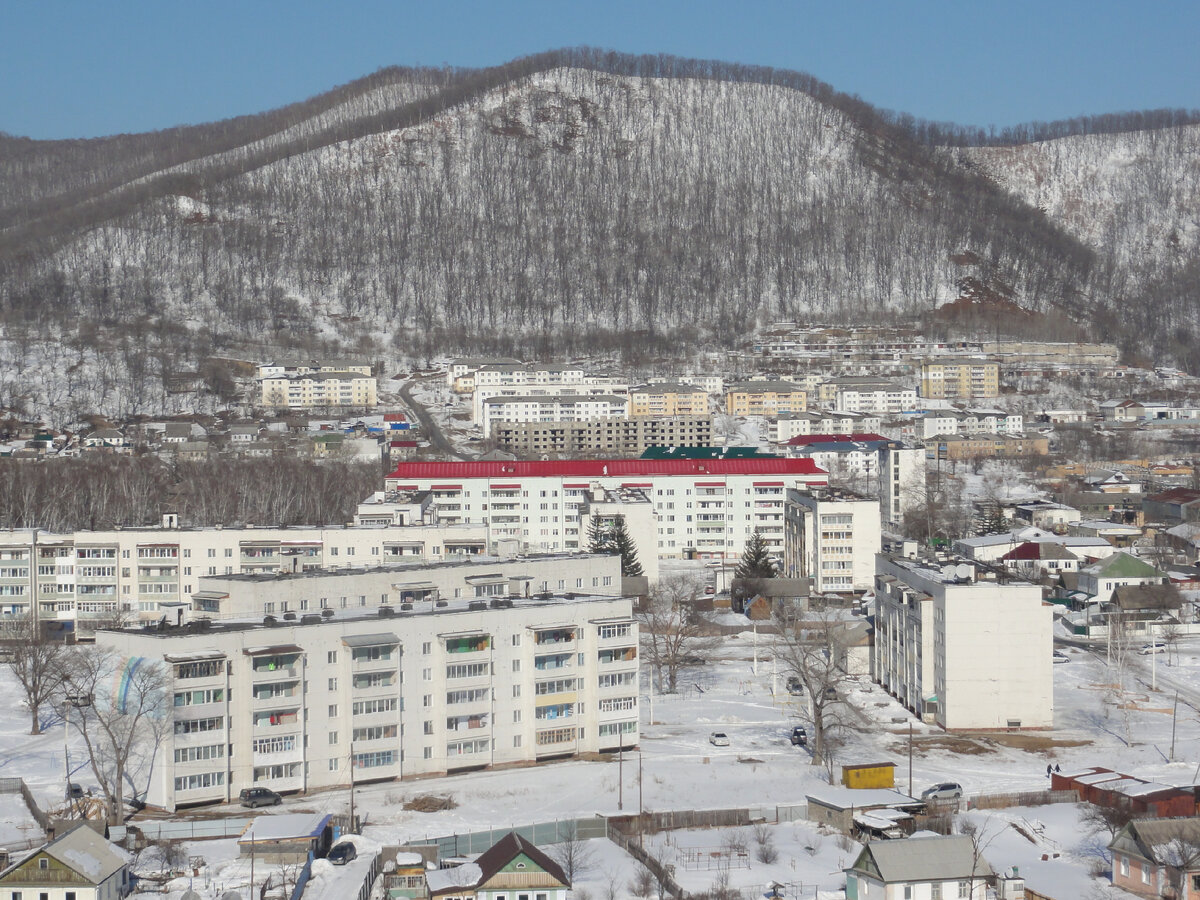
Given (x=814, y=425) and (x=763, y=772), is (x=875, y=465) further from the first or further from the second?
(x=763, y=772)

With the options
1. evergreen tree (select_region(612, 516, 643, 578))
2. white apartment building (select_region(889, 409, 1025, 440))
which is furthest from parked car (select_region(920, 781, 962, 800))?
white apartment building (select_region(889, 409, 1025, 440))

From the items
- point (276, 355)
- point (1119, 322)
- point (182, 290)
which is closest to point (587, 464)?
point (276, 355)

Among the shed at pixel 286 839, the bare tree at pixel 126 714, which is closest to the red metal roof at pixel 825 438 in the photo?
the bare tree at pixel 126 714

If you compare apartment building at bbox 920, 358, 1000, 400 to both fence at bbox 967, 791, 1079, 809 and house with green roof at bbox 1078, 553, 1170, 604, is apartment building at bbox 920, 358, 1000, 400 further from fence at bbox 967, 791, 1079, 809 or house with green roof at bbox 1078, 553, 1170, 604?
fence at bbox 967, 791, 1079, 809

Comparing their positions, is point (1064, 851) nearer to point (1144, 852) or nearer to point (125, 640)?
point (1144, 852)

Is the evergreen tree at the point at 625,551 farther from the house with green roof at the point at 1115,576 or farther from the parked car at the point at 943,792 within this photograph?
the parked car at the point at 943,792

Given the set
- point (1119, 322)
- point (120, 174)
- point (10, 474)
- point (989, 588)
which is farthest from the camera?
point (120, 174)

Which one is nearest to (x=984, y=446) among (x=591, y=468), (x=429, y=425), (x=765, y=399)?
(x=765, y=399)
